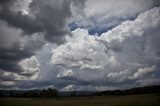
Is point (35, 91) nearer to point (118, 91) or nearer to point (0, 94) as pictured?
point (0, 94)

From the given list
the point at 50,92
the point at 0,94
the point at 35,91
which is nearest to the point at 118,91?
the point at 50,92

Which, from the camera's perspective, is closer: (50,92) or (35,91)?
(50,92)

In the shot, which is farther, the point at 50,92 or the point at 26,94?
A: the point at 26,94

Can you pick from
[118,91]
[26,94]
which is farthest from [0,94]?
[118,91]

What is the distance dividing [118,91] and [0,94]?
9752 centimetres

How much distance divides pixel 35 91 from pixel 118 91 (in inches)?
2598

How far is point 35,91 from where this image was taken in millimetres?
166500

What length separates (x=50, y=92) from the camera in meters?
154

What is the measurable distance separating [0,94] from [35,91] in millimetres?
33203

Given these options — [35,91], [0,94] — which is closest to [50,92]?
[35,91]

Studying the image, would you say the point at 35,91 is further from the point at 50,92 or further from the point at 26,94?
the point at 50,92

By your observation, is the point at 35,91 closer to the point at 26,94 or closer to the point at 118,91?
the point at 26,94

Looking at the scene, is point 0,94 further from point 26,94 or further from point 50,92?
point 50,92

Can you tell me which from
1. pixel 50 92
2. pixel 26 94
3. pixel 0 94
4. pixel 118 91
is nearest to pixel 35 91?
pixel 26 94
